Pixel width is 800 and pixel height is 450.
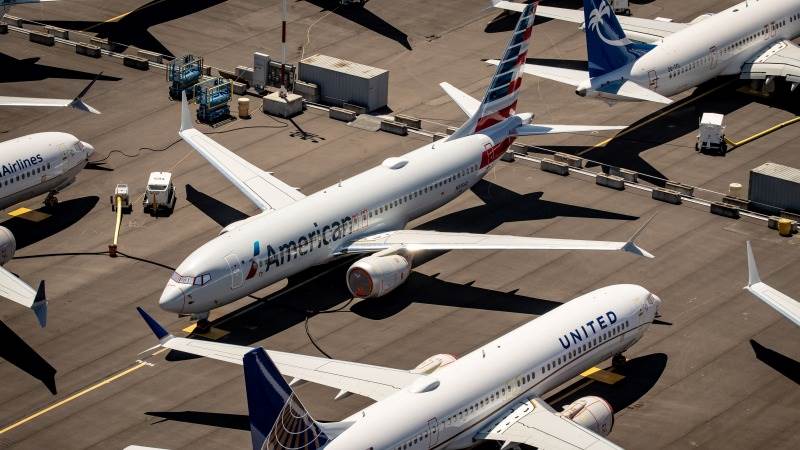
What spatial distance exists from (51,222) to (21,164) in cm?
385

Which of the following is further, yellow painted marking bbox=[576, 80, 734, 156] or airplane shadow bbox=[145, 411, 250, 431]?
yellow painted marking bbox=[576, 80, 734, 156]

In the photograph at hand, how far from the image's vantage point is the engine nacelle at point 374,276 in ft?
250

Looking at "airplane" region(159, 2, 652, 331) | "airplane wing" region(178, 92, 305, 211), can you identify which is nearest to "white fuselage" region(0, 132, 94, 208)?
"airplane wing" region(178, 92, 305, 211)

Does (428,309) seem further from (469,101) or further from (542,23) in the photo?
(542,23)

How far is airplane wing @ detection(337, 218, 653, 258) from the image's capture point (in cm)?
7719

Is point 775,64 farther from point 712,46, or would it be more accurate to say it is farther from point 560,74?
point 560,74

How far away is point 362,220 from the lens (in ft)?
262

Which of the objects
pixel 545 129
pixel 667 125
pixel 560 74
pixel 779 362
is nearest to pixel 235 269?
pixel 545 129

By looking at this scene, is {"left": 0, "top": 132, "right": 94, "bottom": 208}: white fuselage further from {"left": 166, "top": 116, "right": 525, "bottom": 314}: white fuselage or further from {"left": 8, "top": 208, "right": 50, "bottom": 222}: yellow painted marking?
{"left": 166, "top": 116, "right": 525, "bottom": 314}: white fuselage

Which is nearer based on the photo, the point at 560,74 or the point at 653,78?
the point at 653,78

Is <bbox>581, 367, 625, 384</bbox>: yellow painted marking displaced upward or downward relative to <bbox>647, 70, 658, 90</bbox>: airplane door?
downward

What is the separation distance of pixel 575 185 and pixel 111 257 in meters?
28.4

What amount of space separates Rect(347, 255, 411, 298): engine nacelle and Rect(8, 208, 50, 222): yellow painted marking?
839 inches

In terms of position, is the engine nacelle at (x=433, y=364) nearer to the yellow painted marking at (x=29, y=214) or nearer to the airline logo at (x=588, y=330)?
the airline logo at (x=588, y=330)
